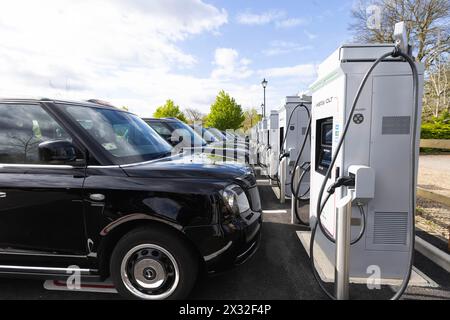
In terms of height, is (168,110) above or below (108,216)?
above

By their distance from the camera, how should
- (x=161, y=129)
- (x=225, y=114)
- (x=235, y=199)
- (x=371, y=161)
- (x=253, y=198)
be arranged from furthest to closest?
(x=225, y=114)
(x=161, y=129)
(x=253, y=198)
(x=371, y=161)
(x=235, y=199)

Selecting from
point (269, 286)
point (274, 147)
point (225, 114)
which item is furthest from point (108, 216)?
point (225, 114)

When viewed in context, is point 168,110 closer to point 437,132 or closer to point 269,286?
point 437,132

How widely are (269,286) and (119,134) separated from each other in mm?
2361

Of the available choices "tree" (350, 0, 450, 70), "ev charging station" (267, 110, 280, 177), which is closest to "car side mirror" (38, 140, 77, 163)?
"ev charging station" (267, 110, 280, 177)

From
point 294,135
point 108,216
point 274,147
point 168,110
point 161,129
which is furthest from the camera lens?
point 168,110

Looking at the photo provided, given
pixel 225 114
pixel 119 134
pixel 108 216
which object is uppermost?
pixel 225 114

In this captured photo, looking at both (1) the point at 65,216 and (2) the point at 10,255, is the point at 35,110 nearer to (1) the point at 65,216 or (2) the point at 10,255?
(1) the point at 65,216

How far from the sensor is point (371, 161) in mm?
2750

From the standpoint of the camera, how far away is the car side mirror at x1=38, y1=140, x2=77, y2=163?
2.35 metres

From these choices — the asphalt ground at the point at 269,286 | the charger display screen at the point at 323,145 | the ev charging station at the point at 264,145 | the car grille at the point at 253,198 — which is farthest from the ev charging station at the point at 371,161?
the ev charging station at the point at 264,145

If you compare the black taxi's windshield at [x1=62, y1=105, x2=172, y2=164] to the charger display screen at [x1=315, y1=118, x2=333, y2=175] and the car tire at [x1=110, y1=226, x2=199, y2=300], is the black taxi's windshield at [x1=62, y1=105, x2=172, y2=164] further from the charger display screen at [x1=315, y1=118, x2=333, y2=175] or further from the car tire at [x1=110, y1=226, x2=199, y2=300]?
the charger display screen at [x1=315, y1=118, x2=333, y2=175]

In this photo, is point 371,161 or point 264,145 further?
point 264,145
